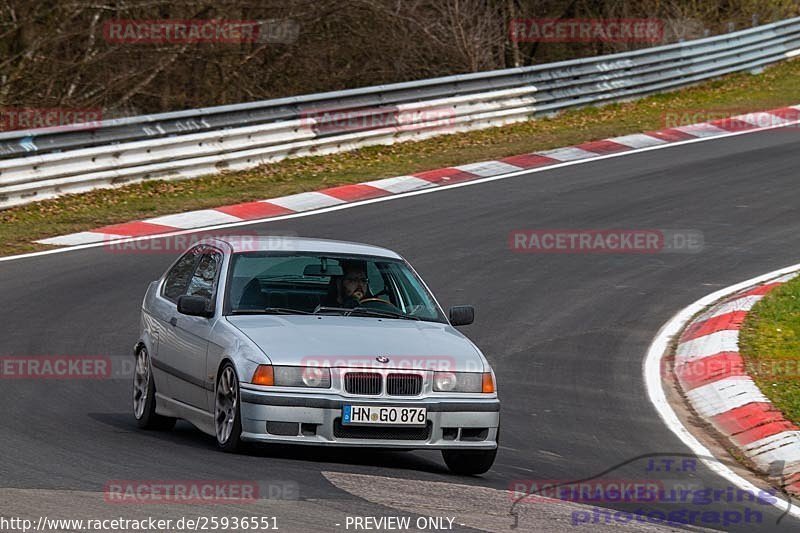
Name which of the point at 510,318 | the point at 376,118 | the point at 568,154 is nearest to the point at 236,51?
the point at 376,118

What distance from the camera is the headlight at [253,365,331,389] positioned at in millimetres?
7754

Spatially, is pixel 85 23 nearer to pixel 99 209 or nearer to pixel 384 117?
pixel 384 117

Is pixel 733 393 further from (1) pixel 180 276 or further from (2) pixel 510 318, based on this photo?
(1) pixel 180 276

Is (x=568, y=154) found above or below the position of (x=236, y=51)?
below

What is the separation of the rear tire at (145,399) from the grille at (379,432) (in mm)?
2030

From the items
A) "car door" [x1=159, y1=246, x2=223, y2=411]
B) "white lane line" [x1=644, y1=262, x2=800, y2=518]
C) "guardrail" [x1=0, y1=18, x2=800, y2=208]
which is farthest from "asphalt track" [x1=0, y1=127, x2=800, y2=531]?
"guardrail" [x1=0, y1=18, x2=800, y2=208]

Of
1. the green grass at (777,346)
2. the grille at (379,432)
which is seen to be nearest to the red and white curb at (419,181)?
the green grass at (777,346)

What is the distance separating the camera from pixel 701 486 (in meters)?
8.09

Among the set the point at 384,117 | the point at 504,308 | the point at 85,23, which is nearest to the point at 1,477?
the point at 504,308

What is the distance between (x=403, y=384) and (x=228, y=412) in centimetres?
107

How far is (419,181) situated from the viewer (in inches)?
769

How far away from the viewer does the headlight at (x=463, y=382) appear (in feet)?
26.1

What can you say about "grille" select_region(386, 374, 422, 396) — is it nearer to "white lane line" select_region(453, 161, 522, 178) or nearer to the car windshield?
the car windshield

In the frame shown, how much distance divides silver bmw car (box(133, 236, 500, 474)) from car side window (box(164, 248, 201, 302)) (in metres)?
0.01
